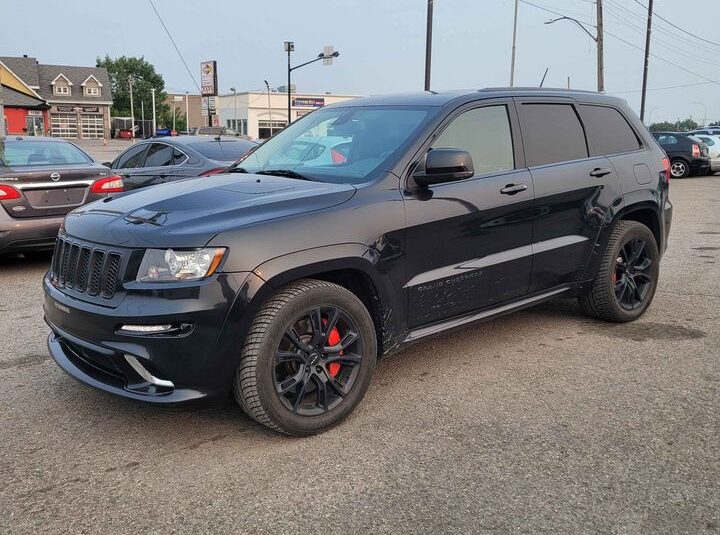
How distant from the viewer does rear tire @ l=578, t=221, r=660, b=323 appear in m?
5.14

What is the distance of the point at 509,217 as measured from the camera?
4.35 m

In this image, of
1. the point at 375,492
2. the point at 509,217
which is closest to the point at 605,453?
the point at 375,492

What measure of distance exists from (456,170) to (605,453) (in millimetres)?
1659

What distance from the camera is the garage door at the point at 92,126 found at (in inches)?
3189

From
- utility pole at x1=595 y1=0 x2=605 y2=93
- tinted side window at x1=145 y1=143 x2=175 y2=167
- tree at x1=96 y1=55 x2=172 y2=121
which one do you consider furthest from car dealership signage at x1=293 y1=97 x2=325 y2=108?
tinted side window at x1=145 y1=143 x2=175 y2=167

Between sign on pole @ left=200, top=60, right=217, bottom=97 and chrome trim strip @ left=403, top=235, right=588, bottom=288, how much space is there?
120 feet

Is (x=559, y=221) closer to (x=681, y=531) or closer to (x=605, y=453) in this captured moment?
(x=605, y=453)

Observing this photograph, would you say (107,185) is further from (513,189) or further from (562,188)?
(562,188)

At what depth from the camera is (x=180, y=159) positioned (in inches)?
372

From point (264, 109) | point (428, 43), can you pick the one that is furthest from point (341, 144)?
point (264, 109)

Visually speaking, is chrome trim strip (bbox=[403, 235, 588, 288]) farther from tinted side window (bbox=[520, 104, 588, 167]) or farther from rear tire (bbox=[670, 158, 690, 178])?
rear tire (bbox=[670, 158, 690, 178])

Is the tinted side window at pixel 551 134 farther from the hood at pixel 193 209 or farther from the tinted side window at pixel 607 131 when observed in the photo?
the hood at pixel 193 209

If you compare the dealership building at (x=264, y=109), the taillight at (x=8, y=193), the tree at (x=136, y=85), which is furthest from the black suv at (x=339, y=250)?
the tree at (x=136, y=85)

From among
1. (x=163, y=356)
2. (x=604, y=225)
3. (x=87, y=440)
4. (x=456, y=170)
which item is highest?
(x=456, y=170)
